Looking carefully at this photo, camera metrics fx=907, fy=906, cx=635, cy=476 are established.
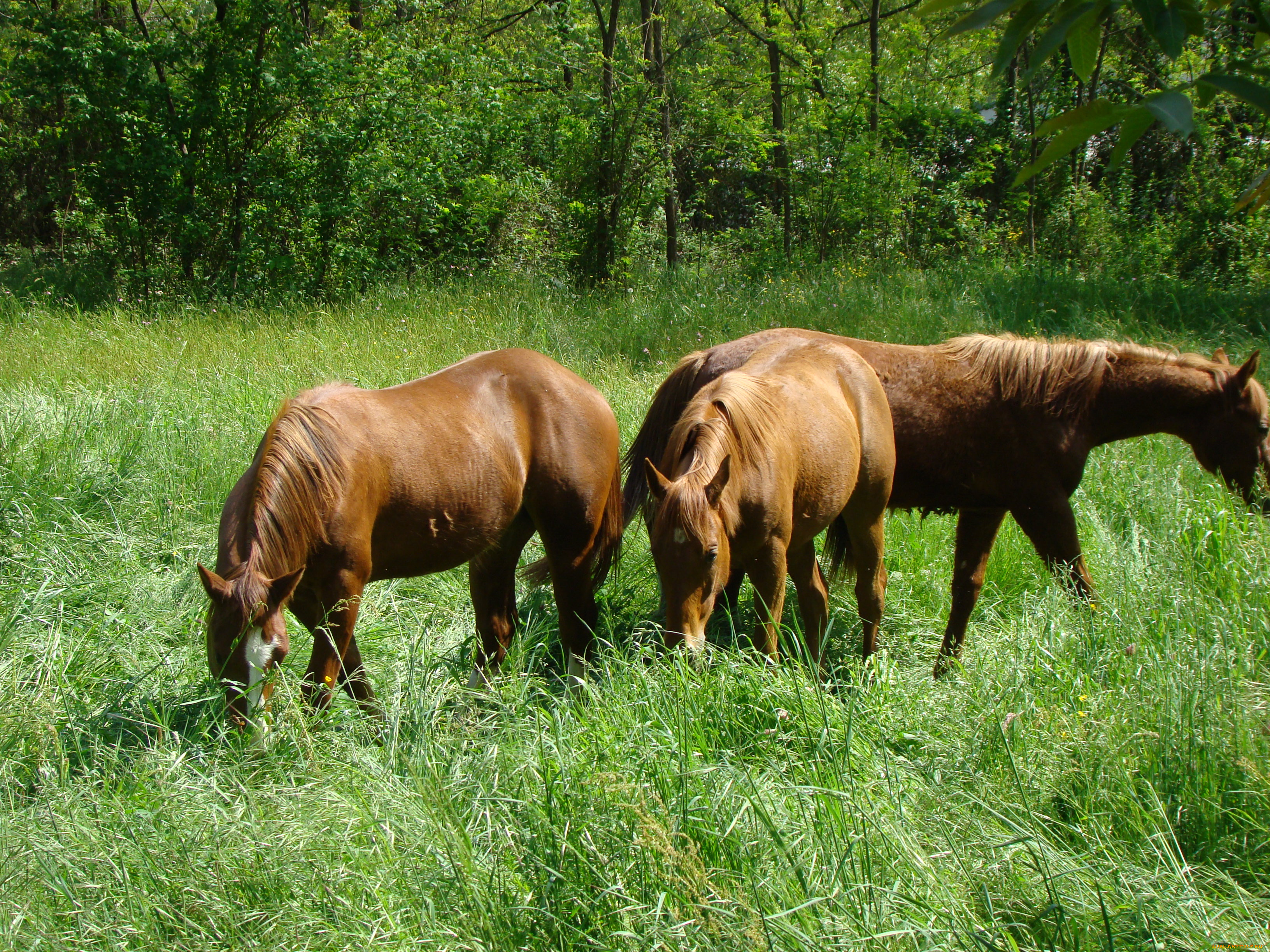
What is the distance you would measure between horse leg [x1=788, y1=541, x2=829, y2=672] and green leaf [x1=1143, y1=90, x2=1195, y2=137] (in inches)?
139

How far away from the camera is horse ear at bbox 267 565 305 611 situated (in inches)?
126

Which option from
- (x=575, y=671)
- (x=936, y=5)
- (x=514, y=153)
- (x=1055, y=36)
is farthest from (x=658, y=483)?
(x=514, y=153)

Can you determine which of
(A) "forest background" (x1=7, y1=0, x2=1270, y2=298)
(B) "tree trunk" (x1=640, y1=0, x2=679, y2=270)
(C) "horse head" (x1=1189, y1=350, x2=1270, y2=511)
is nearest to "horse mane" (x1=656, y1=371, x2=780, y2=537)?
(C) "horse head" (x1=1189, y1=350, x2=1270, y2=511)

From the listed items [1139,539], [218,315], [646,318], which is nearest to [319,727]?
[1139,539]

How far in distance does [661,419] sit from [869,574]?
4.68 feet

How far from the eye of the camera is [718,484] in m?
3.52

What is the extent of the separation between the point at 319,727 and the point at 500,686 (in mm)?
800

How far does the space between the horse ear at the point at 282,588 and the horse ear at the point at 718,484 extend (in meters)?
1.51

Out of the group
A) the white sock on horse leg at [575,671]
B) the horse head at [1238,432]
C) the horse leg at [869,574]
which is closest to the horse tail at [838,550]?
the horse leg at [869,574]

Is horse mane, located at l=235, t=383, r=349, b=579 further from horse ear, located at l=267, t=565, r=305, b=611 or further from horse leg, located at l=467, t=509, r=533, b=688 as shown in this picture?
horse leg, located at l=467, t=509, r=533, b=688

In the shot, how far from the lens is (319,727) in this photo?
11.5 ft

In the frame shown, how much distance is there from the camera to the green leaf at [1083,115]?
1209mm

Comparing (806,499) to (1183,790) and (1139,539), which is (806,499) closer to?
(1183,790)

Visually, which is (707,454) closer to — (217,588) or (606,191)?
(217,588)
